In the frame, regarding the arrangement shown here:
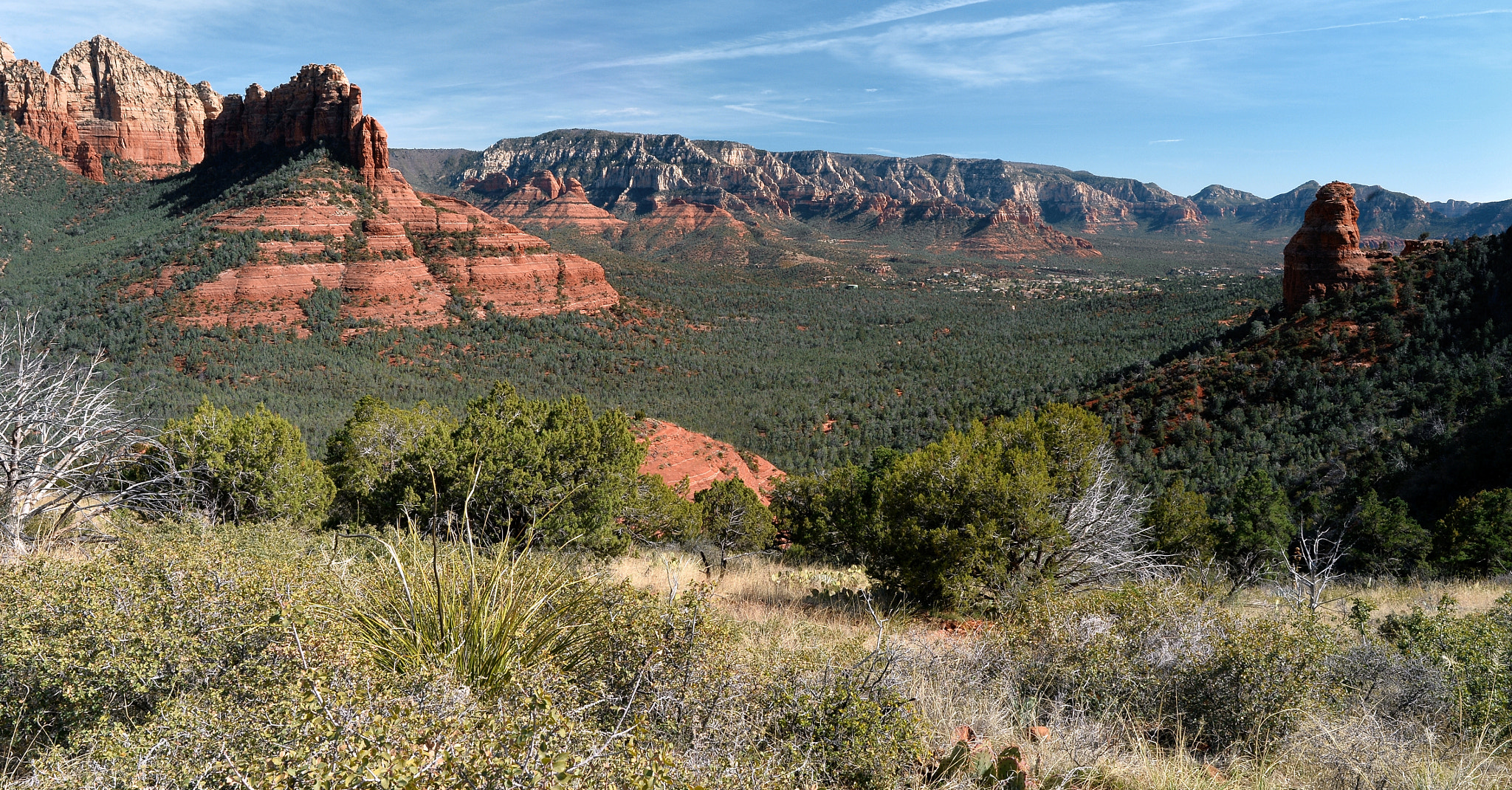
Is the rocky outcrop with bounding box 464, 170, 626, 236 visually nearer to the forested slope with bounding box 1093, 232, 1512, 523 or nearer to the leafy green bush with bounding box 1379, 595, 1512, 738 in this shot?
the forested slope with bounding box 1093, 232, 1512, 523

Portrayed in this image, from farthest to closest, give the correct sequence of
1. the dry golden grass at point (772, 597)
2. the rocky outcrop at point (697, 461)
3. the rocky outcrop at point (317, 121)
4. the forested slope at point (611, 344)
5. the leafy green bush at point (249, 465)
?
1. the rocky outcrop at point (317, 121)
2. the forested slope at point (611, 344)
3. the rocky outcrop at point (697, 461)
4. the leafy green bush at point (249, 465)
5. the dry golden grass at point (772, 597)

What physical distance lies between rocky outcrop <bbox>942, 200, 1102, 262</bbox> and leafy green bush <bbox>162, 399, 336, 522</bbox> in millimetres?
148011

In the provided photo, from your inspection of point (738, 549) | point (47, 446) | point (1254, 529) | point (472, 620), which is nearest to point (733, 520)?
point (738, 549)

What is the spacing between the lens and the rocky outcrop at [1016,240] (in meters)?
151

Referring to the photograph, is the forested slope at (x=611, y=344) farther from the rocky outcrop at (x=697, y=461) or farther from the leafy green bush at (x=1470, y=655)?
the leafy green bush at (x=1470, y=655)

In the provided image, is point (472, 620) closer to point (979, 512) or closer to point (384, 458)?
point (979, 512)

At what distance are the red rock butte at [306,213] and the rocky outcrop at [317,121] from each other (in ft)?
0.38

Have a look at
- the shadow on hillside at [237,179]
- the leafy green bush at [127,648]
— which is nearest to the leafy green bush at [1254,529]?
the leafy green bush at [127,648]

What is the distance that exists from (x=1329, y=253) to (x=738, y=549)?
30784 mm

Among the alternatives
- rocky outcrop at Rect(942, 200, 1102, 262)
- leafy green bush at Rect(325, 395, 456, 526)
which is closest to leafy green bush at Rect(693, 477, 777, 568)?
leafy green bush at Rect(325, 395, 456, 526)

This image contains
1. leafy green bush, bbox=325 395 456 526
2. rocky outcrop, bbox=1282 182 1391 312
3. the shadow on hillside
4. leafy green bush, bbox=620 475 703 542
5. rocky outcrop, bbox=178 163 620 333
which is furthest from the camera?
the shadow on hillside

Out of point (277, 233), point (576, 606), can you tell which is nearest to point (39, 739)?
point (576, 606)

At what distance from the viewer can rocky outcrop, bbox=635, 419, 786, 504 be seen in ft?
92.3

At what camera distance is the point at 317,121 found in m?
57.6
